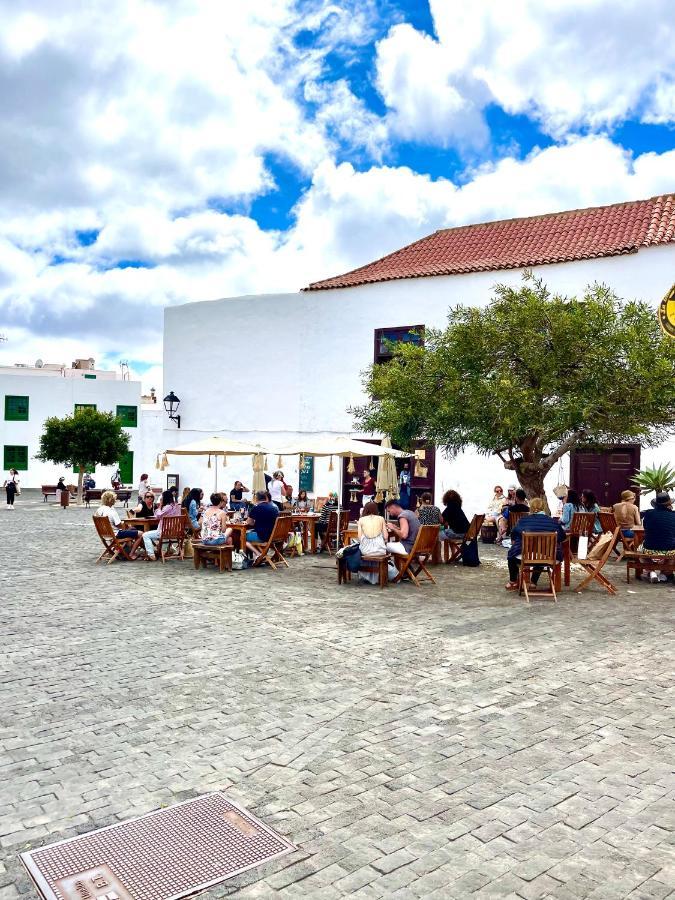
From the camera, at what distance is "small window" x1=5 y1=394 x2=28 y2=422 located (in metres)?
46.6

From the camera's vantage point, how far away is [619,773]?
4270mm

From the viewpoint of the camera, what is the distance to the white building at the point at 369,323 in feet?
61.7

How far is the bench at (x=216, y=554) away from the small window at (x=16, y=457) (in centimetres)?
3801

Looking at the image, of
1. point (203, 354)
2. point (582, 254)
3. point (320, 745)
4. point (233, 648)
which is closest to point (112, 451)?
point (203, 354)

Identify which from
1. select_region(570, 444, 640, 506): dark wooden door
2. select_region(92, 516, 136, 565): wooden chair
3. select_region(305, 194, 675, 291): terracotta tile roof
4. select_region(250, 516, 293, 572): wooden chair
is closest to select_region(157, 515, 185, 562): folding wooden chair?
select_region(92, 516, 136, 565): wooden chair

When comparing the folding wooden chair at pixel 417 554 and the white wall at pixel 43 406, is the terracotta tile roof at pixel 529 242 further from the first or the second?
the white wall at pixel 43 406

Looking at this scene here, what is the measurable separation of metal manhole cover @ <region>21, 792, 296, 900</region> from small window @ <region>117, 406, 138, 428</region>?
159ft

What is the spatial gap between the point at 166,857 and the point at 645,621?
6.60 meters

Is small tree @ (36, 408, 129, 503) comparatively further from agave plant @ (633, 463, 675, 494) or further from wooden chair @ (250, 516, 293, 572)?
agave plant @ (633, 463, 675, 494)

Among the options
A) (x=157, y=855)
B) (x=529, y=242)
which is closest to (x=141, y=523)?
(x=157, y=855)

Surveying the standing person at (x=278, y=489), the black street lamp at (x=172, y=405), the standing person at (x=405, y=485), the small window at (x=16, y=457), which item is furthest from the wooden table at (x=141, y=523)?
the small window at (x=16, y=457)

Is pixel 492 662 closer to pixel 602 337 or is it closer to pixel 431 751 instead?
pixel 431 751

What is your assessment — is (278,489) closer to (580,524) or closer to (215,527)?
(215,527)

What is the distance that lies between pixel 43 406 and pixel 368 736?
4678 centimetres
